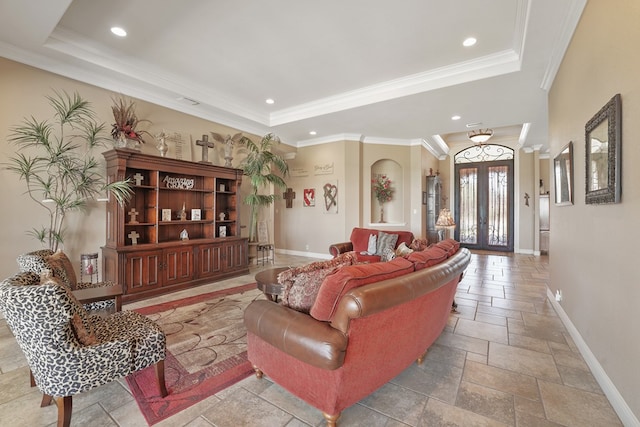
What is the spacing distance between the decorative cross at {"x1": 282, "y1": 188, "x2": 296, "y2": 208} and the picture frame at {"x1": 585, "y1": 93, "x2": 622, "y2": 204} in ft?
20.9

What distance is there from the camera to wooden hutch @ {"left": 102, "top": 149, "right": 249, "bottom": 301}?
3.91 meters

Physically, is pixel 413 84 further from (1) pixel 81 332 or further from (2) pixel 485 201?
(2) pixel 485 201

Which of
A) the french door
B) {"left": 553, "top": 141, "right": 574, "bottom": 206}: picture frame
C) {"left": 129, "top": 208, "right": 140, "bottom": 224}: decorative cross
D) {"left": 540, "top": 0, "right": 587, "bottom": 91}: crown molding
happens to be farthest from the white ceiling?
the french door

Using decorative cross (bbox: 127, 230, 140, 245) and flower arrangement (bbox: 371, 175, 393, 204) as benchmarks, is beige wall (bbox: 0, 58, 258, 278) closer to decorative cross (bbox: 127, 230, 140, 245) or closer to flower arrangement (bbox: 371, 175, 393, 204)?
decorative cross (bbox: 127, 230, 140, 245)

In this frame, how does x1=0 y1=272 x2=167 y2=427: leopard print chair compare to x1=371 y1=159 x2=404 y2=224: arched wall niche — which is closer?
x1=0 y1=272 x2=167 y2=427: leopard print chair

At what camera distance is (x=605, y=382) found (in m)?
1.96

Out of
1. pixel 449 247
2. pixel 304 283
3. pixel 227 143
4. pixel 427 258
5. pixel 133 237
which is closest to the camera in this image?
pixel 304 283

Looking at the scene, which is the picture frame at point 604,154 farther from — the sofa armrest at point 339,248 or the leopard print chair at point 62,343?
the sofa armrest at point 339,248

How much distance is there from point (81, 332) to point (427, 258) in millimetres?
2261

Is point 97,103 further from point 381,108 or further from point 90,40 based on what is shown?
point 381,108

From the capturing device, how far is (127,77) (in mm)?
4055

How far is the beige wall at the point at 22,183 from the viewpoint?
3301 millimetres

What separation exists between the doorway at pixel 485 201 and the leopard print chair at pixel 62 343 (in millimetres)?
9450

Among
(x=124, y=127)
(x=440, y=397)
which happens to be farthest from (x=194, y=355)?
(x=124, y=127)
